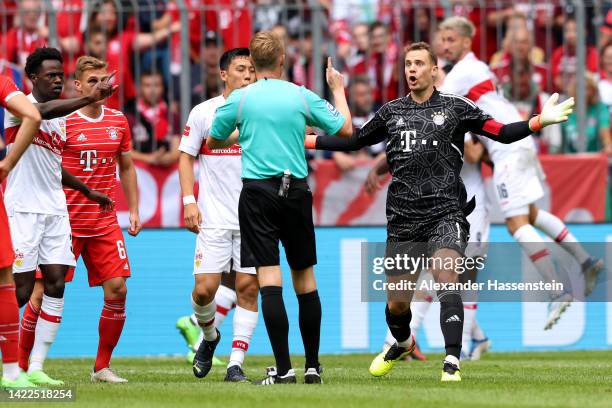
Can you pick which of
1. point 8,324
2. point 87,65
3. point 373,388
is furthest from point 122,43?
point 373,388

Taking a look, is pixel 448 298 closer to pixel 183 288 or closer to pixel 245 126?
pixel 245 126

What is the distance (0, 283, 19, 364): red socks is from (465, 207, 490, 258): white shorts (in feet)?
18.4

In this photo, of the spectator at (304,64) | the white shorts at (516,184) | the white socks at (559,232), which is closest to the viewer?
the white shorts at (516,184)

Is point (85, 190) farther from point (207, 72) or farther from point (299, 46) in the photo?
point (299, 46)

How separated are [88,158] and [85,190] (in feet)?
1.60

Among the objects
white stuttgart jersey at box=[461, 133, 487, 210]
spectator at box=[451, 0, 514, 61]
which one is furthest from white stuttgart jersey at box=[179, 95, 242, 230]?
spectator at box=[451, 0, 514, 61]

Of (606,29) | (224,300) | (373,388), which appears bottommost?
(224,300)

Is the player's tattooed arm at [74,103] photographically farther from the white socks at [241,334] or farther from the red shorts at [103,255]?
the white socks at [241,334]

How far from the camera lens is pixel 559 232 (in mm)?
13836

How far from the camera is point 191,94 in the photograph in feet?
49.6

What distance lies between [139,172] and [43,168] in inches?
197

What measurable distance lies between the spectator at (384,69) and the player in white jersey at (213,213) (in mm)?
4815

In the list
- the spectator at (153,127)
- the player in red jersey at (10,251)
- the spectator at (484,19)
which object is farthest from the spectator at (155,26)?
the player in red jersey at (10,251)

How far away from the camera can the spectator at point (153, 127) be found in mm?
14953
